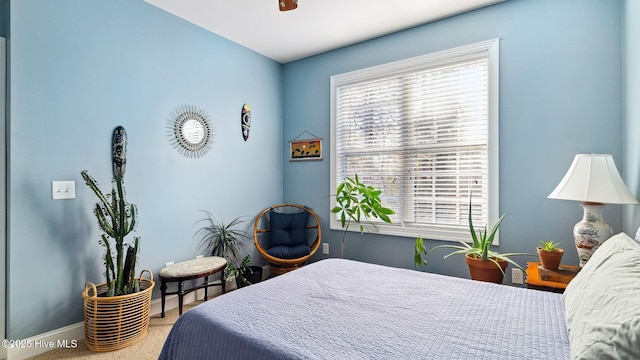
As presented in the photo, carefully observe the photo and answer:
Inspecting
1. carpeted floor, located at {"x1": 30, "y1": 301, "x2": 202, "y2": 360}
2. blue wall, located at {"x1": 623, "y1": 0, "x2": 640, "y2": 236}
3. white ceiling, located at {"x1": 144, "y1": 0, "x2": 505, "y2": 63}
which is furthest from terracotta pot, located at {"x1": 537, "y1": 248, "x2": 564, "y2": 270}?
carpeted floor, located at {"x1": 30, "y1": 301, "x2": 202, "y2": 360}

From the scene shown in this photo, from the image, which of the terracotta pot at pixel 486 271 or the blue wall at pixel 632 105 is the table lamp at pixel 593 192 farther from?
the terracotta pot at pixel 486 271

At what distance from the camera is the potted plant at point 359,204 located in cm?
304

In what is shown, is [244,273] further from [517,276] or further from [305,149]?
[517,276]

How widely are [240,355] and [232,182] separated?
7.85ft

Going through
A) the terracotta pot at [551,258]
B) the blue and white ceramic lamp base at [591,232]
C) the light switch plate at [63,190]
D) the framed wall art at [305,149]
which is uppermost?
the framed wall art at [305,149]

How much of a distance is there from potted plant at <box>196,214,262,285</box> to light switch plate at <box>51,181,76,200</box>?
107cm

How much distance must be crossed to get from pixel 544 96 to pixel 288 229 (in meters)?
2.68

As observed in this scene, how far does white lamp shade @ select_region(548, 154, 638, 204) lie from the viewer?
174 cm

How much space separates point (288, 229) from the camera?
3553mm

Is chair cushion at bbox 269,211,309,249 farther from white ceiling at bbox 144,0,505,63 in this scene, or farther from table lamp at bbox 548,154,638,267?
table lamp at bbox 548,154,638,267

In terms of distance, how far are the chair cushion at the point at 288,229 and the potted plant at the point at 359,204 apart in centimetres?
46

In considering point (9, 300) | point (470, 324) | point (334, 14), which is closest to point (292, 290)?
point (470, 324)

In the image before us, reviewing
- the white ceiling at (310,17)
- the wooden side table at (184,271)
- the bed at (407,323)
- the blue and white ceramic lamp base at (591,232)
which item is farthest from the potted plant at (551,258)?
the wooden side table at (184,271)

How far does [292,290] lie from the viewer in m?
1.60
